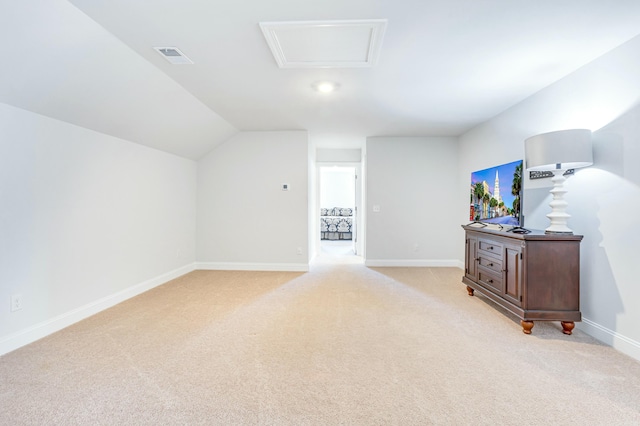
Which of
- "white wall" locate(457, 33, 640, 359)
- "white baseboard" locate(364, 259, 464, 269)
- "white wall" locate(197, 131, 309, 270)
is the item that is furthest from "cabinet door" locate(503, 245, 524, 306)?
"white wall" locate(197, 131, 309, 270)

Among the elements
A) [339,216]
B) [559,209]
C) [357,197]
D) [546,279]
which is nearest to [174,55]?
[559,209]

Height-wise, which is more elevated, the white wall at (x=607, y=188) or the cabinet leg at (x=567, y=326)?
the white wall at (x=607, y=188)

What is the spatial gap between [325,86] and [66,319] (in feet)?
10.8

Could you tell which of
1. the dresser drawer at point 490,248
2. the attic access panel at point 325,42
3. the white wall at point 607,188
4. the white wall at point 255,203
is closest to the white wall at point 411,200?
the white wall at point 255,203

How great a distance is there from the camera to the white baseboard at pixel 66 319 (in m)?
2.09

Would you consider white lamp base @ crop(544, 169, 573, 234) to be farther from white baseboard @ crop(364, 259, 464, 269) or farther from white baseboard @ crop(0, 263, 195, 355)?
white baseboard @ crop(0, 263, 195, 355)

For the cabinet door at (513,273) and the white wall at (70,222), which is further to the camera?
the cabinet door at (513,273)

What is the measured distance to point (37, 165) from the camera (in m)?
2.29

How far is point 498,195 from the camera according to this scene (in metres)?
3.52

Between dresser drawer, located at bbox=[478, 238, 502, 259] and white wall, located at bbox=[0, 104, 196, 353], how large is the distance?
4.13 metres

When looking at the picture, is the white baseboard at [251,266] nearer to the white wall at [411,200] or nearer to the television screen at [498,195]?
the white wall at [411,200]

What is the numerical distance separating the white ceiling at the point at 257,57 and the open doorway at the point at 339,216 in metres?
3.12

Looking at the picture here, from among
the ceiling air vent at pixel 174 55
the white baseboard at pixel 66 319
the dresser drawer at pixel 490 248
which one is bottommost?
the white baseboard at pixel 66 319

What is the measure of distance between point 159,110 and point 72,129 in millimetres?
828
